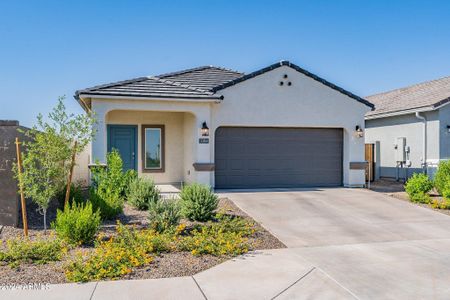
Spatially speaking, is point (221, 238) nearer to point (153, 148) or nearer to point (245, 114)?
point (245, 114)

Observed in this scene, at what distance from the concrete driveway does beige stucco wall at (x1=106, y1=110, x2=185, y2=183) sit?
13.4 ft

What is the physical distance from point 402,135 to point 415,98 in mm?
1914

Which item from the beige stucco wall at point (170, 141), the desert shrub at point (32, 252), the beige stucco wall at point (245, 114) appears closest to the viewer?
the desert shrub at point (32, 252)

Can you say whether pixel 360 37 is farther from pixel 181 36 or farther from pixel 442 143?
pixel 181 36

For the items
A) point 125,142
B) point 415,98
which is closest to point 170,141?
point 125,142

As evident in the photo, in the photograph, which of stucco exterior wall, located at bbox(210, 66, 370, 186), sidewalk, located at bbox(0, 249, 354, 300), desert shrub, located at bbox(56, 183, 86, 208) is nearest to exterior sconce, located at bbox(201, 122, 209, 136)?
stucco exterior wall, located at bbox(210, 66, 370, 186)

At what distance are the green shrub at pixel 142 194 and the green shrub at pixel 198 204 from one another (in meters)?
1.35

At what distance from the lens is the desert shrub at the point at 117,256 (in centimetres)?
572

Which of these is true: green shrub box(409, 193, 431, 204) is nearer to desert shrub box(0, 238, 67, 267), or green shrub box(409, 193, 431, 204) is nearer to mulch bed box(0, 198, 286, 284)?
mulch bed box(0, 198, 286, 284)

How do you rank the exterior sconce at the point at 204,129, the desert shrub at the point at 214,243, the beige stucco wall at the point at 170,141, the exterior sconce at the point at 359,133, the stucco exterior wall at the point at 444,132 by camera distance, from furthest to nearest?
1. the stucco exterior wall at the point at 444,132
2. the beige stucco wall at the point at 170,141
3. the exterior sconce at the point at 359,133
4. the exterior sconce at the point at 204,129
5. the desert shrub at the point at 214,243

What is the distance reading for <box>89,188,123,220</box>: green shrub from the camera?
936cm

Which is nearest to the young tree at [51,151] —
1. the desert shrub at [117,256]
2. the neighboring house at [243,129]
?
the desert shrub at [117,256]

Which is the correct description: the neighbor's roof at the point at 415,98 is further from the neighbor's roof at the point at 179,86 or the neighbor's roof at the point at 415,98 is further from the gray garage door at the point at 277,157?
the gray garage door at the point at 277,157

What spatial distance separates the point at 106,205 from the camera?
369 inches
